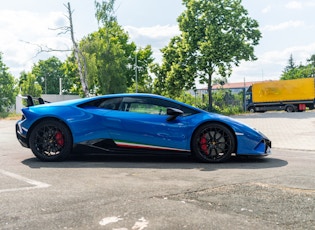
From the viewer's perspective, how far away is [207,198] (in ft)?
12.0

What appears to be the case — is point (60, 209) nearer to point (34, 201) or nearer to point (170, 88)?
point (34, 201)

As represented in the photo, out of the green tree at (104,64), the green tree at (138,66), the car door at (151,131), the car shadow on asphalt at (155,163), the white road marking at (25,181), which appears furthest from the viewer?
the green tree at (138,66)

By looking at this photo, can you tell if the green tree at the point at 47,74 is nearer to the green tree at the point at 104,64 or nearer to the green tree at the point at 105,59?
the green tree at the point at 105,59

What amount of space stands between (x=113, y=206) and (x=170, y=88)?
29.5 metres

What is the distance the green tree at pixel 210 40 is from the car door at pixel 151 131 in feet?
81.0

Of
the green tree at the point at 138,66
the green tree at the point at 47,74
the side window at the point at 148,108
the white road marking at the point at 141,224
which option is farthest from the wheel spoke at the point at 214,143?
the green tree at the point at 47,74

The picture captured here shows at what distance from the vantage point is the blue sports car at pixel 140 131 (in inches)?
238

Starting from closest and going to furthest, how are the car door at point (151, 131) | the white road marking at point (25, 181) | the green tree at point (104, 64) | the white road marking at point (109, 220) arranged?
the white road marking at point (109, 220) < the white road marking at point (25, 181) < the car door at point (151, 131) < the green tree at point (104, 64)

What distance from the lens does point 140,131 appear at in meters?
6.06

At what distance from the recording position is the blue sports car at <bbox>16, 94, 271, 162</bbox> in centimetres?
605

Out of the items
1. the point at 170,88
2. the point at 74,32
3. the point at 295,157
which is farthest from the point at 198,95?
the point at 295,157

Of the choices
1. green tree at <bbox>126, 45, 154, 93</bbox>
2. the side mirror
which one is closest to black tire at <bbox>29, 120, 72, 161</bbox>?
the side mirror

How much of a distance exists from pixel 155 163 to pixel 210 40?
1000 inches

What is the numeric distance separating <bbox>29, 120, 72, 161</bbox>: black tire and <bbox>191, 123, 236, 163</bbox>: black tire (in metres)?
2.16
